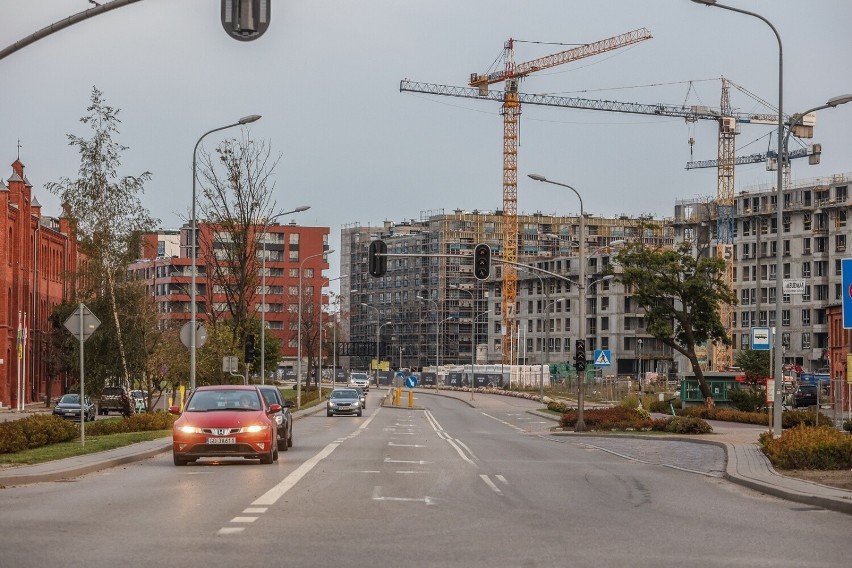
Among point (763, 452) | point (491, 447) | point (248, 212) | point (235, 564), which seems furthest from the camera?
point (248, 212)

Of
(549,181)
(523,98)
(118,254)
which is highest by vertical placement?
(523,98)

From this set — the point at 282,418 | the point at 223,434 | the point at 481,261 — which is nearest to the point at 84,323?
the point at 282,418

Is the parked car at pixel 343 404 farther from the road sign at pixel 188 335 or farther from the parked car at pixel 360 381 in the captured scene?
the parked car at pixel 360 381

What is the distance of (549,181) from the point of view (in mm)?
51875

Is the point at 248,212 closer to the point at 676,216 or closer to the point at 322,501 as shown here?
the point at 322,501

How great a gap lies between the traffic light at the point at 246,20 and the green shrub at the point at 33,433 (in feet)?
54.2

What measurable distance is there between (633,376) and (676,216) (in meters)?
19.9

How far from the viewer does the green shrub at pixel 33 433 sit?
28984 mm

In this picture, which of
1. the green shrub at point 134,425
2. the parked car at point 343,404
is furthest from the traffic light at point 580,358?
the parked car at point 343,404

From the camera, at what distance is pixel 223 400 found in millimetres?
25812

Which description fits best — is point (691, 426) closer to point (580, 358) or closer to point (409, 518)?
point (580, 358)

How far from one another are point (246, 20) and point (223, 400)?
12102 millimetres

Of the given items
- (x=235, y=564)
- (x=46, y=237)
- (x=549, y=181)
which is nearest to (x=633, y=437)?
(x=549, y=181)

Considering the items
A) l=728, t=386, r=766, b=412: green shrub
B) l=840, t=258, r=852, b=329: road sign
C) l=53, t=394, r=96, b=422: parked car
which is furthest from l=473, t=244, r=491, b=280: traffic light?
l=53, t=394, r=96, b=422: parked car
